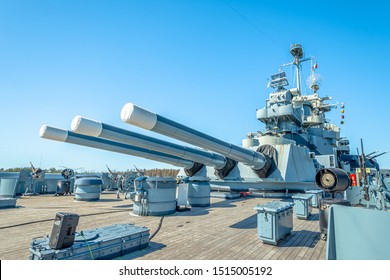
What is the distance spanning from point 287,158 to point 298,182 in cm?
162

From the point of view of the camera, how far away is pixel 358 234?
2.38 meters

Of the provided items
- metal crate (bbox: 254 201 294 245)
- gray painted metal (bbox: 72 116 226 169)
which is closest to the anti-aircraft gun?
gray painted metal (bbox: 72 116 226 169)

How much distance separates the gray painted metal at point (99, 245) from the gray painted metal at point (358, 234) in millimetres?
3477

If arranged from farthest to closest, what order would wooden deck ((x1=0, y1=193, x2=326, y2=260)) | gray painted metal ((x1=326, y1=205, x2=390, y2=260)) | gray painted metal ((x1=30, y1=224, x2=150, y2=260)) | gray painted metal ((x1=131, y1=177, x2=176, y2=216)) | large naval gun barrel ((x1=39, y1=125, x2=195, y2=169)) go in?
large naval gun barrel ((x1=39, y1=125, x2=195, y2=169))
gray painted metal ((x1=131, y1=177, x2=176, y2=216))
wooden deck ((x1=0, y1=193, x2=326, y2=260))
gray painted metal ((x1=30, y1=224, x2=150, y2=260))
gray painted metal ((x1=326, y1=205, x2=390, y2=260))

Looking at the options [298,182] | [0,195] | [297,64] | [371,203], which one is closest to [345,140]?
[297,64]

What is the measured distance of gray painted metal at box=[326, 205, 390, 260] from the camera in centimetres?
225

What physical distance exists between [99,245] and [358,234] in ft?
12.6

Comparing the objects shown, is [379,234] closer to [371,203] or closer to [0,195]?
[371,203]

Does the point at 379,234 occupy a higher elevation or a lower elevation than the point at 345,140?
lower

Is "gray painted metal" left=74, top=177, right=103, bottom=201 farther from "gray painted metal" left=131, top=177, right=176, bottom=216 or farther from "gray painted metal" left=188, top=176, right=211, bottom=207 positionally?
"gray painted metal" left=188, top=176, right=211, bottom=207

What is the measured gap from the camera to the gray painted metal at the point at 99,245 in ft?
11.6

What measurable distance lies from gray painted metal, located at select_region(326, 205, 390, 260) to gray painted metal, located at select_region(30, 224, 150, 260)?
3.48 metres

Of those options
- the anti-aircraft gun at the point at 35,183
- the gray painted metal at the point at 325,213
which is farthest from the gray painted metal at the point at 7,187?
the gray painted metal at the point at 325,213

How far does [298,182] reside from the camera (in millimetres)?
14148
